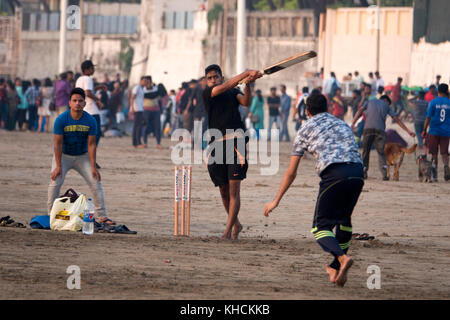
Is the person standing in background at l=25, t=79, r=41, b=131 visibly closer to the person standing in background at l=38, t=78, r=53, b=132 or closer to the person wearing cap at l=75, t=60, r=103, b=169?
the person standing in background at l=38, t=78, r=53, b=132

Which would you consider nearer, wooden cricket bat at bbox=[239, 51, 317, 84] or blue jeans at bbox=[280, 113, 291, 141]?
wooden cricket bat at bbox=[239, 51, 317, 84]

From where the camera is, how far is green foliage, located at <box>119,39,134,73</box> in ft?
182

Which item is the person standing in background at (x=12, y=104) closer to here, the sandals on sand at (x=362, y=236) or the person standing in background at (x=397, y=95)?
the person standing in background at (x=397, y=95)

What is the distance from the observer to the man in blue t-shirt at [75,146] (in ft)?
37.8

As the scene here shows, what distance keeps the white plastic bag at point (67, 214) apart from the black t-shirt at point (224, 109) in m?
1.81

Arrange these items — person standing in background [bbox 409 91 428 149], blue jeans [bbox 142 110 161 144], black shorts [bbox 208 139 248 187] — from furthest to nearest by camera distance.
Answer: person standing in background [bbox 409 91 428 149]
blue jeans [bbox 142 110 161 144]
black shorts [bbox 208 139 248 187]

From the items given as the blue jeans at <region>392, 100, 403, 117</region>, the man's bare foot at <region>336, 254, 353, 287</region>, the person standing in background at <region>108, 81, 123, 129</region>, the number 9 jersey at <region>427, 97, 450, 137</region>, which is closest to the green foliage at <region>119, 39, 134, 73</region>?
the blue jeans at <region>392, 100, 403, 117</region>

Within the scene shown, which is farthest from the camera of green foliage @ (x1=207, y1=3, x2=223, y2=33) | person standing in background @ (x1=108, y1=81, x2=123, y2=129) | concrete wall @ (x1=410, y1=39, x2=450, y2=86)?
green foliage @ (x1=207, y1=3, x2=223, y2=33)

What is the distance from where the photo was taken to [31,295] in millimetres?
7293

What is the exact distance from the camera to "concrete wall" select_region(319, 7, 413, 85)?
42.1 m

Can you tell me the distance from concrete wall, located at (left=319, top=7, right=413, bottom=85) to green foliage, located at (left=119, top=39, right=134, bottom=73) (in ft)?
47.4

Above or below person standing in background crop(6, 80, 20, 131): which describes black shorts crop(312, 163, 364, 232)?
below

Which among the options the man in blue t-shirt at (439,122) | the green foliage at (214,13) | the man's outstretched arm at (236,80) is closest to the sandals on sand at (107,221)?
the man's outstretched arm at (236,80)

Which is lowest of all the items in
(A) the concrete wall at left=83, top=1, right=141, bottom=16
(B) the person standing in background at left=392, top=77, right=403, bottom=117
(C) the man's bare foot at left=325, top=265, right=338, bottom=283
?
(C) the man's bare foot at left=325, top=265, right=338, bottom=283
